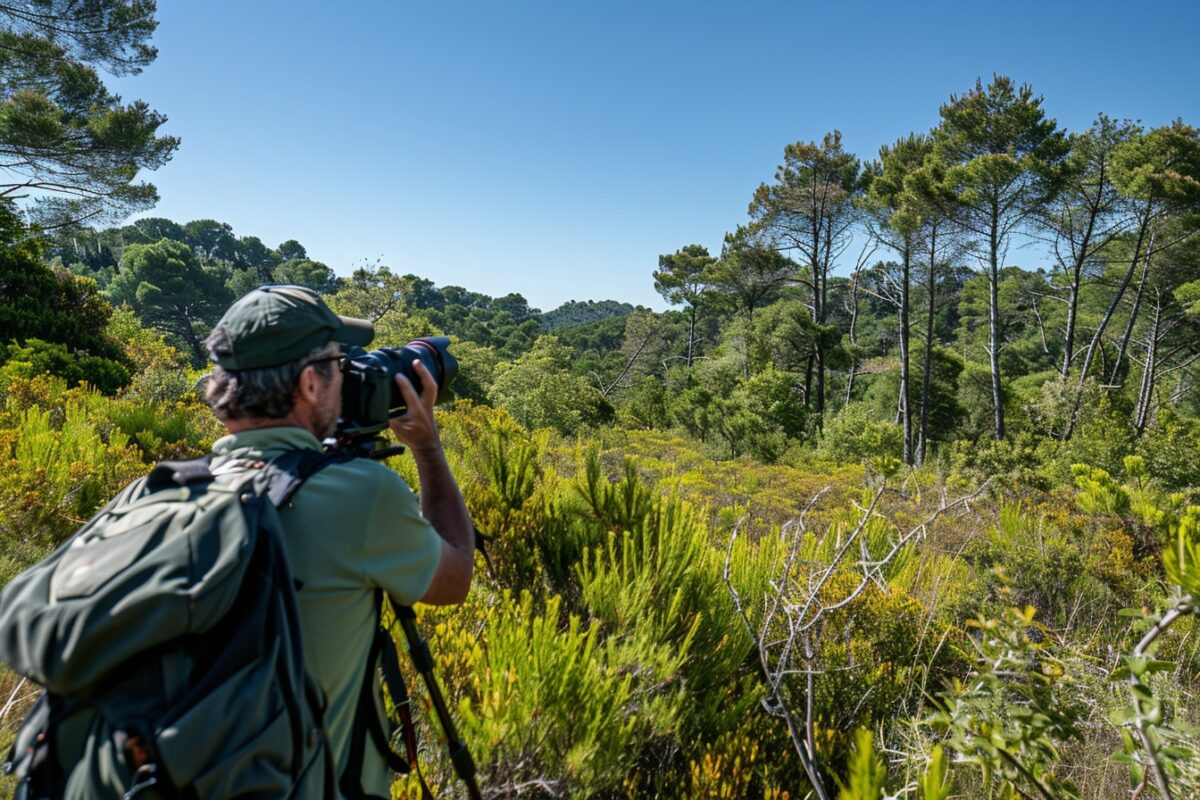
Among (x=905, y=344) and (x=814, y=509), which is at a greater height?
(x=905, y=344)

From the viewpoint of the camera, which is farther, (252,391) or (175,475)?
(252,391)

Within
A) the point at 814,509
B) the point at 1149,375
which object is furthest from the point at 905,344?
the point at 814,509

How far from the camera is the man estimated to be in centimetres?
90

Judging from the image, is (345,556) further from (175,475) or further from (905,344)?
(905,344)

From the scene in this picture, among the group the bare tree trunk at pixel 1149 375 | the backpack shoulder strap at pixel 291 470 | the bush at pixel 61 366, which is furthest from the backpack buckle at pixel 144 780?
the bare tree trunk at pixel 1149 375

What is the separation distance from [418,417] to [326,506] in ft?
1.20

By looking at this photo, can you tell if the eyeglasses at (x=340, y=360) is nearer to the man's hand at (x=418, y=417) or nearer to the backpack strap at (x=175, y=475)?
the man's hand at (x=418, y=417)

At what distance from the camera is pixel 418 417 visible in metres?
1.24

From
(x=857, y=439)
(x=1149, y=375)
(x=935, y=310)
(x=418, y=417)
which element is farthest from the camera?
(x=935, y=310)

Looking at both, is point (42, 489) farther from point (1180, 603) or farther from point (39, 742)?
point (1180, 603)

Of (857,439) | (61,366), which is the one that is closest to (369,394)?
(61,366)

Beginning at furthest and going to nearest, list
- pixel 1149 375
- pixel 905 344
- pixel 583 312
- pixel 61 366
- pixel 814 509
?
pixel 583 312
pixel 905 344
pixel 1149 375
pixel 814 509
pixel 61 366

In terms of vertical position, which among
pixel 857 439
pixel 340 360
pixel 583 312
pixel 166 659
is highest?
pixel 583 312

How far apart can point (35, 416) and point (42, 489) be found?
141 cm
